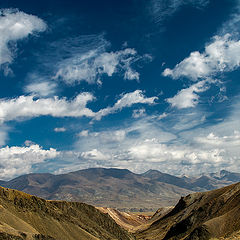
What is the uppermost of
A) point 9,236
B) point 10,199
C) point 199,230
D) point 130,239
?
point 10,199

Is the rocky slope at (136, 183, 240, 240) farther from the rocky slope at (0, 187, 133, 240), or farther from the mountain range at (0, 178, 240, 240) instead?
the rocky slope at (0, 187, 133, 240)

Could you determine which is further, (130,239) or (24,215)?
(130,239)

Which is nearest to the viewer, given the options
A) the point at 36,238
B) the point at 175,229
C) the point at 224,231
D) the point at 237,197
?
the point at 36,238

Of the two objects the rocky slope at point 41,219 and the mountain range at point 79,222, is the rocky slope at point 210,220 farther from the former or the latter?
the rocky slope at point 41,219

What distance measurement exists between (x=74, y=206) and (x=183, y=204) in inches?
3221

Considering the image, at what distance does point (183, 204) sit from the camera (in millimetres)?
190750

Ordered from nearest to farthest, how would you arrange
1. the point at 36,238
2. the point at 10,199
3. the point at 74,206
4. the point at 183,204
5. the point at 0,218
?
the point at 36,238 < the point at 0,218 < the point at 10,199 < the point at 74,206 < the point at 183,204

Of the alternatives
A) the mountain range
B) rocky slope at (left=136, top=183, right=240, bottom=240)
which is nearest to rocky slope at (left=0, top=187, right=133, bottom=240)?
the mountain range

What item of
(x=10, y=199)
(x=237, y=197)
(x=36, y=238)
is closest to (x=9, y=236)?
(x=36, y=238)

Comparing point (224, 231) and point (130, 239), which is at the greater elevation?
point (224, 231)

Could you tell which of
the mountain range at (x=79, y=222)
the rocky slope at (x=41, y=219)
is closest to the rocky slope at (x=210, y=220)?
the mountain range at (x=79, y=222)

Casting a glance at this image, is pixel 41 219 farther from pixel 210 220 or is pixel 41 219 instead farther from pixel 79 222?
pixel 210 220

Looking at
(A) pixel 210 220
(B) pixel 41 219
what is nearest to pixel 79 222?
(B) pixel 41 219

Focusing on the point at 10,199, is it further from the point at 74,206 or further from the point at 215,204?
the point at 215,204
